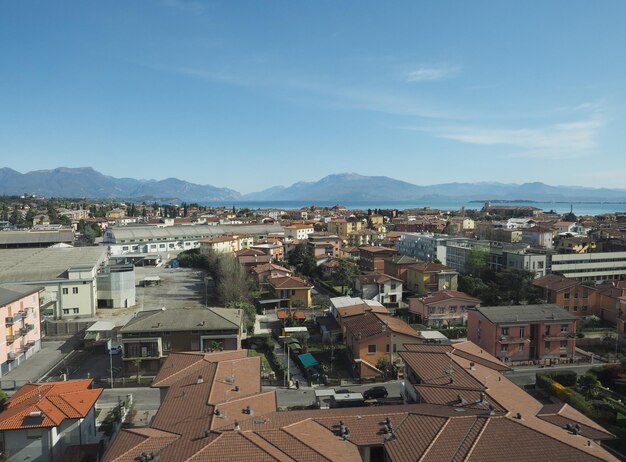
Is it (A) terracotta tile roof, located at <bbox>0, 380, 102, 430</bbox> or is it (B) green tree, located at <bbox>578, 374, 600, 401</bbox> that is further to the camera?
(B) green tree, located at <bbox>578, 374, 600, 401</bbox>

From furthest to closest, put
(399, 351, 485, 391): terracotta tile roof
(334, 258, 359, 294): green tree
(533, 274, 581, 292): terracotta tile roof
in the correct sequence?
(334, 258, 359, 294): green tree < (533, 274, 581, 292): terracotta tile roof < (399, 351, 485, 391): terracotta tile roof

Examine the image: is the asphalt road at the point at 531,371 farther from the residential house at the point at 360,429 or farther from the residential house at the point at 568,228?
the residential house at the point at 568,228

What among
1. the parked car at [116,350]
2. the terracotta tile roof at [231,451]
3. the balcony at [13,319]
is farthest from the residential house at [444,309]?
→ the balcony at [13,319]

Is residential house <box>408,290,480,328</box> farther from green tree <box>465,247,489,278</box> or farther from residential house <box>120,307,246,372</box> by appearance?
residential house <box>120,307,246,372</box>

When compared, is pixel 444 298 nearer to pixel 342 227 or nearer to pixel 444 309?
pixel 444 309

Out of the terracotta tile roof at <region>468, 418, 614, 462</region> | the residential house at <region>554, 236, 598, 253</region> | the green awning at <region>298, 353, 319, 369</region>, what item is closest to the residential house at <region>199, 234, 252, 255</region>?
the green awning at <region>298, 353, 319, 369</region>

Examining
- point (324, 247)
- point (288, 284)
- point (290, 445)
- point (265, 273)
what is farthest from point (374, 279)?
point (290, 445)
